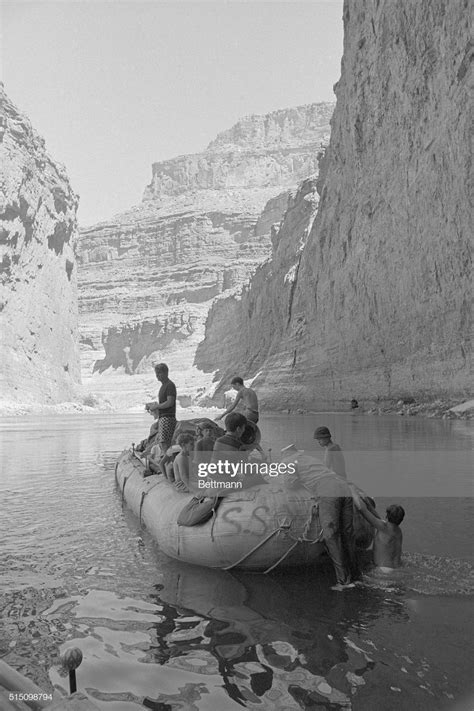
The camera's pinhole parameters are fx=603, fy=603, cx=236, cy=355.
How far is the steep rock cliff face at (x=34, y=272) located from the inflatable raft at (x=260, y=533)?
69659 millimetres

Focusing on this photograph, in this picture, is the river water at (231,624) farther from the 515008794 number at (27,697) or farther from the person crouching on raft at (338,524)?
the 515008794 number at (27,697)

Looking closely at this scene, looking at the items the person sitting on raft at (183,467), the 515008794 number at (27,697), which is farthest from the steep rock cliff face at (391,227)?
the 515008794 number at (27,697)

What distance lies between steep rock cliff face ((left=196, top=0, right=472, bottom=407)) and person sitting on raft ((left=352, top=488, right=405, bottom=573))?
2536 cm

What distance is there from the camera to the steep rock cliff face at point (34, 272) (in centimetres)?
7906

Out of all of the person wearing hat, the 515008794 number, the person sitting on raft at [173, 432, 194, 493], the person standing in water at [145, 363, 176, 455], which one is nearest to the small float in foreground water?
the person wearing hat

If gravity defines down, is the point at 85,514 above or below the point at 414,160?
below

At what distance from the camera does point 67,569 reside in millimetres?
7070

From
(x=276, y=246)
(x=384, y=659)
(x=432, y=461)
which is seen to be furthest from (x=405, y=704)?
(x=276, y=246)

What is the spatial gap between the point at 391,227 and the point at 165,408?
107 feet

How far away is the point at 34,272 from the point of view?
3420 inches

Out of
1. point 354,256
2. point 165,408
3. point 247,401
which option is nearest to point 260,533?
point 247,401

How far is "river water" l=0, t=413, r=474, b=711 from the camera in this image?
4004 mm

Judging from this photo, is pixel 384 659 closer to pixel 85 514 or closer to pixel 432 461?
pixel 85 514

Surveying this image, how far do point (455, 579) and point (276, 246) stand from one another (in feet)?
258
